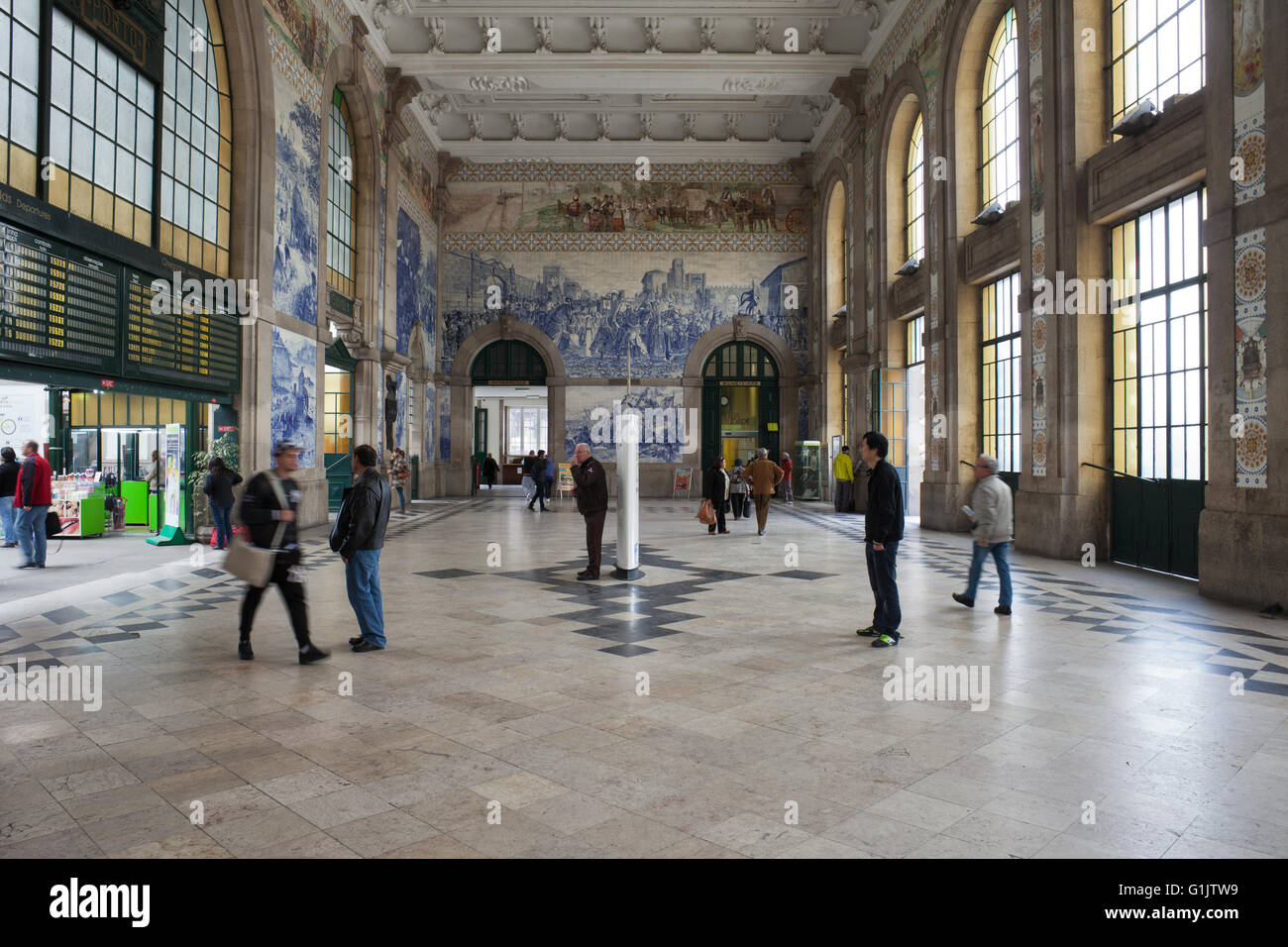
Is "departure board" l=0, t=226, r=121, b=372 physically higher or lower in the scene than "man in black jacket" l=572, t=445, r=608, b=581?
higher

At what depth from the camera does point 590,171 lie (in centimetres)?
2798

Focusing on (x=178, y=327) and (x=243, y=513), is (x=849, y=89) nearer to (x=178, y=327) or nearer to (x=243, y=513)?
(x=178, y=327)

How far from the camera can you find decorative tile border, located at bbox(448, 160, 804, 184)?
2798 centimetres

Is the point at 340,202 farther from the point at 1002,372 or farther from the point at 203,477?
the point at 1002,372

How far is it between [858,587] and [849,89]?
1722 cm

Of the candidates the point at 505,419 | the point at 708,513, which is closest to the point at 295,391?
the point at 708,513

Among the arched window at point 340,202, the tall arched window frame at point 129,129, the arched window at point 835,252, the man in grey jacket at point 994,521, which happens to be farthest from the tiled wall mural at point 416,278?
the man in grey jacket at point 994,521

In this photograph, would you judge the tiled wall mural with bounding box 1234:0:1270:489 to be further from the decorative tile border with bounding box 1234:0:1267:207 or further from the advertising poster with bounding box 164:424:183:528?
the advertising poster with bounding box 164:424:183:528

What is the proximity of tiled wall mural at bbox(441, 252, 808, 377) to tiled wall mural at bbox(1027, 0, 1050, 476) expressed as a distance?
15.8 m

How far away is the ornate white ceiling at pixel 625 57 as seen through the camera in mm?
20094

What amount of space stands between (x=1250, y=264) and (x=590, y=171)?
22.9 meters

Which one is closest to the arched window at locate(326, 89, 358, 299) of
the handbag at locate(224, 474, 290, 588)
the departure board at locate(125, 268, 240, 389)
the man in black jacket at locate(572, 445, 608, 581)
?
the departure board at locate(125, 268, 240, 389)

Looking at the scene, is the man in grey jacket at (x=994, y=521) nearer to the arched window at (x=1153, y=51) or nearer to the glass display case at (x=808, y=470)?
the arched window at (x=1153, y=51)

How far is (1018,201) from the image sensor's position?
1338cm
